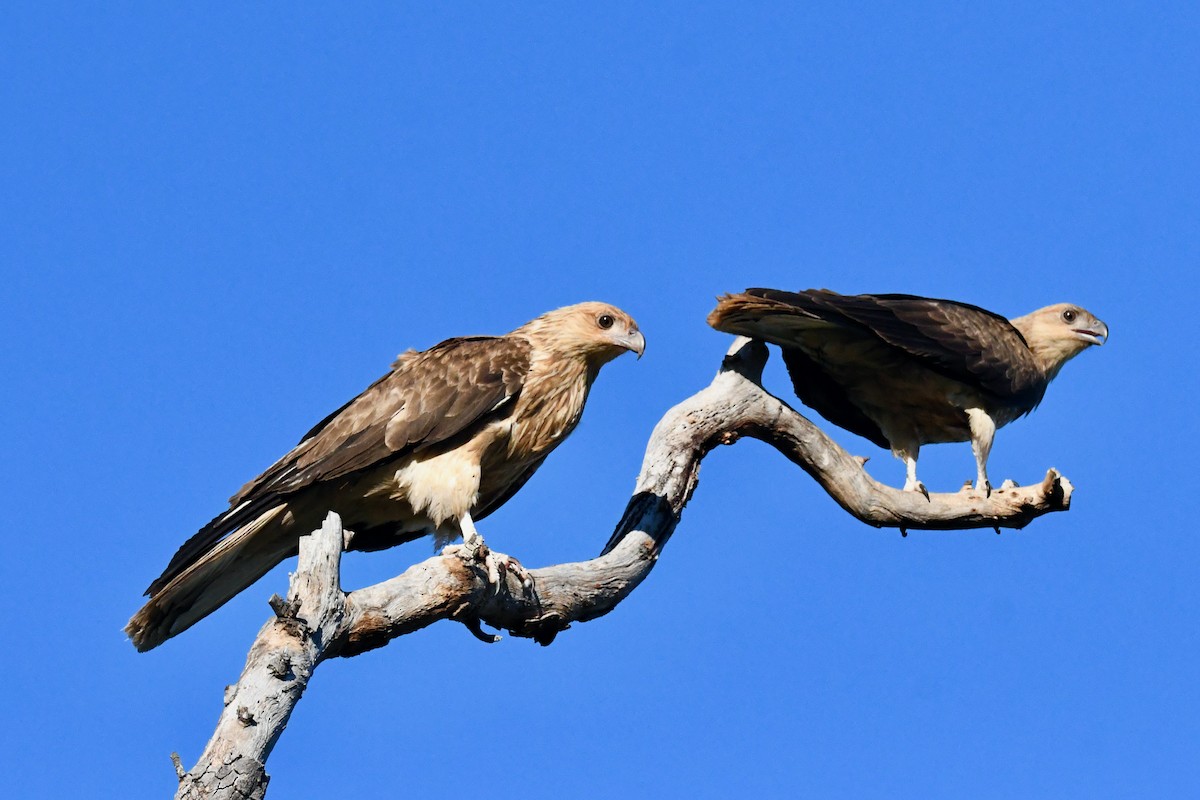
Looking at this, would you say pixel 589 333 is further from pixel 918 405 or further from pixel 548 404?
pixel 918 405

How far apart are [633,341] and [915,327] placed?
5.54 ft

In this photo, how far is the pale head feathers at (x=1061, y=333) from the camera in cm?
973

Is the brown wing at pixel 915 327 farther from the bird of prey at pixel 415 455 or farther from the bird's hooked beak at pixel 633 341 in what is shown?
the bird of prey at pixel 415 455

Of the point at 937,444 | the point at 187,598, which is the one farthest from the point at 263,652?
the point at 937,444

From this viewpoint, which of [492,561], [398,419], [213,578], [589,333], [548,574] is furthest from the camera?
[589,333]

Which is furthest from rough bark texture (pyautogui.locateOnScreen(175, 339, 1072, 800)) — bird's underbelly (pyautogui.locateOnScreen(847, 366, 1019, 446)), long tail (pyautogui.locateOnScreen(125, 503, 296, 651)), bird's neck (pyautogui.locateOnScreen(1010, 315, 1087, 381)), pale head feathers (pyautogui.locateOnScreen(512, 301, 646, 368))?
bird's neck (pyautogui.locateOnScreen(1010, 315, 1087, 381))

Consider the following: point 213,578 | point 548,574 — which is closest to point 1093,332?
point 548,574

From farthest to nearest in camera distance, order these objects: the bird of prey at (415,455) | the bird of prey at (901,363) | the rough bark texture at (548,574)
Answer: the bird of prey at (901,363), the bird of prey at (415,455), the rough bark texture at (548,574)

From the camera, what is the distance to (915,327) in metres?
8.48

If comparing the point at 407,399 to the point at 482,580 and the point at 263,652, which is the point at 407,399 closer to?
the point at 482,580

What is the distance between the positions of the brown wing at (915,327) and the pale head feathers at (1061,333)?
328 mm

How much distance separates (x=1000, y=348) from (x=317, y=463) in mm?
4304

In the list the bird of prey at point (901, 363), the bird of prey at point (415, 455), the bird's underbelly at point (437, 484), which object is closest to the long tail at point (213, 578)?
the bird of prey at point (415, 455)

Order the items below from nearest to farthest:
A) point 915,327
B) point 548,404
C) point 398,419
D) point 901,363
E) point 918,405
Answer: point 398,419, point 548,404, point 915,327, point 901,363, point 918,405
